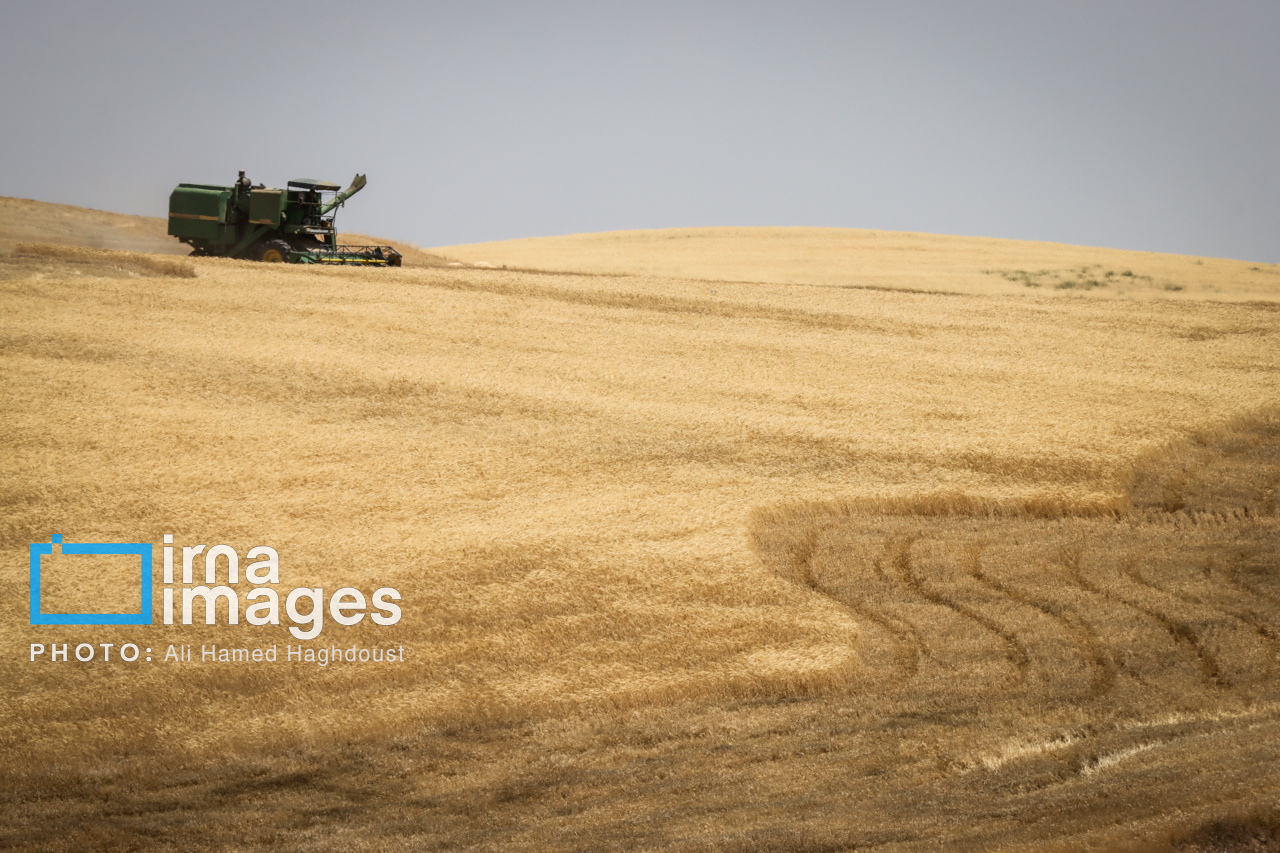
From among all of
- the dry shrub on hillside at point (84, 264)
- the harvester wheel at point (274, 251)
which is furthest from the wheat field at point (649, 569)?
the harvester wheel at point (274, 251)

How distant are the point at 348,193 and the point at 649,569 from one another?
17.1 m

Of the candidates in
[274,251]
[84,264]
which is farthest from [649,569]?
[274,251]

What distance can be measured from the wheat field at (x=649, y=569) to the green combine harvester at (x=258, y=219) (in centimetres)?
495

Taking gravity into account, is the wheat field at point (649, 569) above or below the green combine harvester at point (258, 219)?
below

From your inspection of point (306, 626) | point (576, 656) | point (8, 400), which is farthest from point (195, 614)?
point (8, 400)

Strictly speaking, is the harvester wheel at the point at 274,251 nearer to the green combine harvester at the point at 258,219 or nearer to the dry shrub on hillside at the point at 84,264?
the green combine harvester at the point at 258,219

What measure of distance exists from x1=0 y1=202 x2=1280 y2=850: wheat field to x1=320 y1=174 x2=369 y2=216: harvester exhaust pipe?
579 centimetres

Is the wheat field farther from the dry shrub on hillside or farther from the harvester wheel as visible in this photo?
the harvester wheel

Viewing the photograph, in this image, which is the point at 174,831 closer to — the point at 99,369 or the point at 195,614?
the point at 195,614

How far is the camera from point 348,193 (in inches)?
893

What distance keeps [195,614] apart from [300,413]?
14.2ft

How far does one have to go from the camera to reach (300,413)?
12086mm

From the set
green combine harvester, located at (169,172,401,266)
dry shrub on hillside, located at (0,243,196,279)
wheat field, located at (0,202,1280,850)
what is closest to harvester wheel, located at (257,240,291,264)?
green combine harvester, located at (169,172,401,266)

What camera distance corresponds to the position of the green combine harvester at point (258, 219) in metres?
22.0
